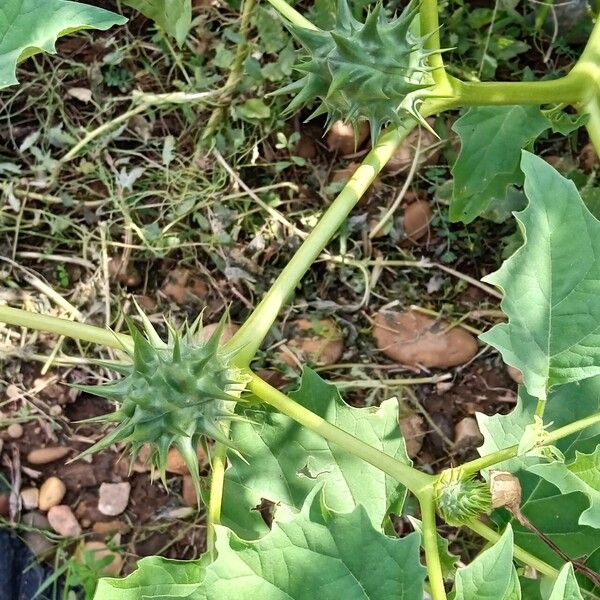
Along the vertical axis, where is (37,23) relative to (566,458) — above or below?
above

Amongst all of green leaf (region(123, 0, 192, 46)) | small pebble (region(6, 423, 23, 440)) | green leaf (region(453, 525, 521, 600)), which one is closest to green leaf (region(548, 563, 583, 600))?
green leaf (region(453, 525, 521, 600))

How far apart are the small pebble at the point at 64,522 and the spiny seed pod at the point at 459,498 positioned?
1564 mm

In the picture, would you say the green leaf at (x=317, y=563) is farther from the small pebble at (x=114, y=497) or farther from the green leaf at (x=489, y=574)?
the small pebble at (x=114, y=497)

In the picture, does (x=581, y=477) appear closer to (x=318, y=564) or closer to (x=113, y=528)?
(x=318, y=564)

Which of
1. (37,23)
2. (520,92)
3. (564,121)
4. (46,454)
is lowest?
(46,454)

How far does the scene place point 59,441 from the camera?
2670 mm

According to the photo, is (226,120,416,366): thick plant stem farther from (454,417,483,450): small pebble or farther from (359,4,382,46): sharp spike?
(454,417,483,450): small pebble

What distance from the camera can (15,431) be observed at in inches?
106

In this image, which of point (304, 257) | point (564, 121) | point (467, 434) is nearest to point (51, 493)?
point (467, 434)

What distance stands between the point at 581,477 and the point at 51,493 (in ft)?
6.00

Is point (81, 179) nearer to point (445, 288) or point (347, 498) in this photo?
point (445, 288)

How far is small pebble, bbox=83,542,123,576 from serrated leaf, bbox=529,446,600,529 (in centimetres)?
167

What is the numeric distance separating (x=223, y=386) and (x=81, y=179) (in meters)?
1.57

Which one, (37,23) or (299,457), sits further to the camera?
(299,457)
